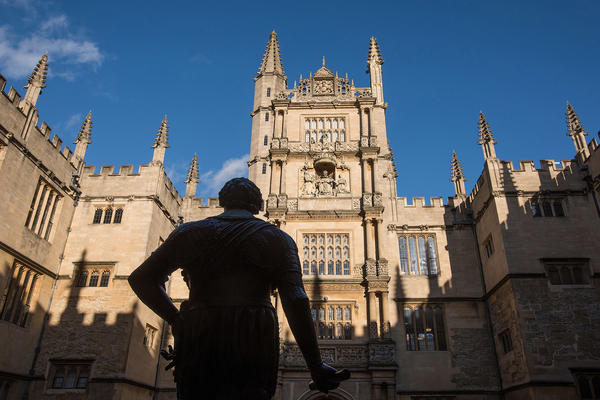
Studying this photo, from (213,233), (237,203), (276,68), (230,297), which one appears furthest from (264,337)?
(276,68)

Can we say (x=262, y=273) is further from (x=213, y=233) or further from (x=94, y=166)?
(x=94, y=166)

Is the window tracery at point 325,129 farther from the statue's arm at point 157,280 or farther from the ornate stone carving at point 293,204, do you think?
the statue's arm at point 157,280

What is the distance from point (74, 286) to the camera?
648 inches

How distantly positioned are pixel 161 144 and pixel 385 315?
39.3ft

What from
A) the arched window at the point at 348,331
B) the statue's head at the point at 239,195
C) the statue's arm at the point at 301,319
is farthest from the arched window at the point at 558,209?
the statue's arm at the point at 301,319

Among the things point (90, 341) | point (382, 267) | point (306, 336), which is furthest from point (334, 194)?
point (306, 336)

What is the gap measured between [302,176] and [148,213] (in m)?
7.20

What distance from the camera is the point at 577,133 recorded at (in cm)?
1789

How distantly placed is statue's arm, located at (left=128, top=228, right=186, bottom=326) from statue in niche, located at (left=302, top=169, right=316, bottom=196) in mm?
17451

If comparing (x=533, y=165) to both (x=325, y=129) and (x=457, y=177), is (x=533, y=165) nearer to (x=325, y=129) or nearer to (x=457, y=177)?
(x=457, y=177)

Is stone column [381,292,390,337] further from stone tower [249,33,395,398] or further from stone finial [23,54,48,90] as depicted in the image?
stone finial [23,54,48,90]

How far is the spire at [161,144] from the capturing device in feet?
63.6

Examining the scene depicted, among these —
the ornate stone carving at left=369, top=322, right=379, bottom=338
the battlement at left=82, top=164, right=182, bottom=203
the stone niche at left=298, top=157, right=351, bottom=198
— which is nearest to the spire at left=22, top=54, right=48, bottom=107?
the battlement at left=82, top=164, right=182, bottom=203

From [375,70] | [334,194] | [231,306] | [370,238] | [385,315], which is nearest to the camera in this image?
[231,306]
